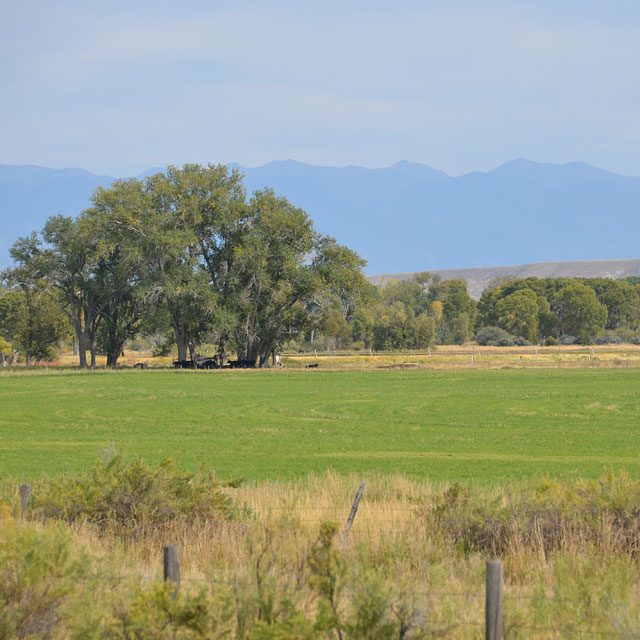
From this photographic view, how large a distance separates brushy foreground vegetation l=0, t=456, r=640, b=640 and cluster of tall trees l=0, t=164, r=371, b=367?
55.9 m

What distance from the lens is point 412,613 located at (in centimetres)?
612

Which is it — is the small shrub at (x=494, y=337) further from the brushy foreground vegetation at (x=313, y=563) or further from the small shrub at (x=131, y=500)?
the small shrub at (x=131, y=500)

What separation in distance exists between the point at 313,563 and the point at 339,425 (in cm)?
2503

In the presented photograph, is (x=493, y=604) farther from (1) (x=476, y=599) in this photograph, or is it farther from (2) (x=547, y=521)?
(2) (x=547, y=521)

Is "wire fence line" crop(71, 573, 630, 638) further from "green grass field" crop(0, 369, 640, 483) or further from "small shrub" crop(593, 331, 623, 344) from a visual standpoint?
"small shrub" crop(593, 331, 623, 344)

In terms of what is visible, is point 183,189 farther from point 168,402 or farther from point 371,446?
point 371,446

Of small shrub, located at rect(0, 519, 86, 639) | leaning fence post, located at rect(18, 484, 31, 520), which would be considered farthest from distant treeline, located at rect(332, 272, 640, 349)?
small shrub, located at rect(0, 519, 86, 639)

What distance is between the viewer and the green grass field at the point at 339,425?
22.0 m

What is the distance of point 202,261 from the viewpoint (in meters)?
74.0

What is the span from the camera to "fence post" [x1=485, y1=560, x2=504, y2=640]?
238 inches

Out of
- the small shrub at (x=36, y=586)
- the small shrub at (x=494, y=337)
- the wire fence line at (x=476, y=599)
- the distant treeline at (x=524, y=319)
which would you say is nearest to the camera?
the wire fence line at (x=476, y=599)

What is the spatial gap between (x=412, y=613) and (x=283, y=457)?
17.7m

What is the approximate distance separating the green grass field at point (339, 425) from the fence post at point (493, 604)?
779 cm

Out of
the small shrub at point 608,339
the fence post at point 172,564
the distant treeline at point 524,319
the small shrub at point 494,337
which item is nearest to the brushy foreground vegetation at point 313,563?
the fence post at point 172,564
